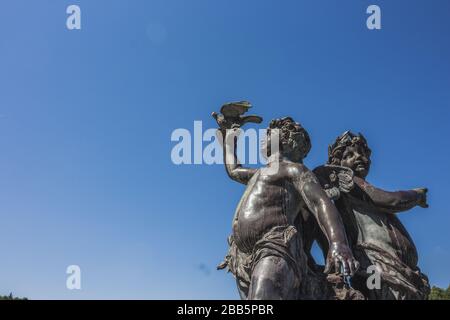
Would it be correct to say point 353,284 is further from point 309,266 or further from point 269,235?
point 269,235

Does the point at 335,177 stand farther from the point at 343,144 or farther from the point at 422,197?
the point at 422,197

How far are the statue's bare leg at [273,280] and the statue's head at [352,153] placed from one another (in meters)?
1.98

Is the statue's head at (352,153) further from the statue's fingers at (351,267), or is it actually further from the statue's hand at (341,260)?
the statue's fingers at (351,267)

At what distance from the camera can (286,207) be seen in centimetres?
597

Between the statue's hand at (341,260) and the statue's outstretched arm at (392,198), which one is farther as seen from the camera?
the statue's outstretched arm at (392,198)

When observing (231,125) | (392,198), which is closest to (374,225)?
(392,198)

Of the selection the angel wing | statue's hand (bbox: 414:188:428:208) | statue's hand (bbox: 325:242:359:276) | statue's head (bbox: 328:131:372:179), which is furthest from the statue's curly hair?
statue's hand (bbox: 325:242:359:276)

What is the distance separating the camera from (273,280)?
209 inches

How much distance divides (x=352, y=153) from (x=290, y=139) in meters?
0.97

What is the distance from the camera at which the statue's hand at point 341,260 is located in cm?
527

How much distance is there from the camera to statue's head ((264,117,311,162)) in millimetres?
6523

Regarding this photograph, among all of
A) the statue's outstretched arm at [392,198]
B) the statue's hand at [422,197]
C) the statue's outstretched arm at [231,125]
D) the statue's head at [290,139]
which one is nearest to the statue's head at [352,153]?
the statue's outstretched arm at [392,198]

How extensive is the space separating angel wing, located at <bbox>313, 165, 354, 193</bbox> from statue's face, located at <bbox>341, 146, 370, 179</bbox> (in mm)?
357

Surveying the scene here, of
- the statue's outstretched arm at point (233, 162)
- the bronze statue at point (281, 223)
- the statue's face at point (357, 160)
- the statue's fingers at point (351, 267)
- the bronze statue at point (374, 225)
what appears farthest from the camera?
the statue's face at point (357, 160)
